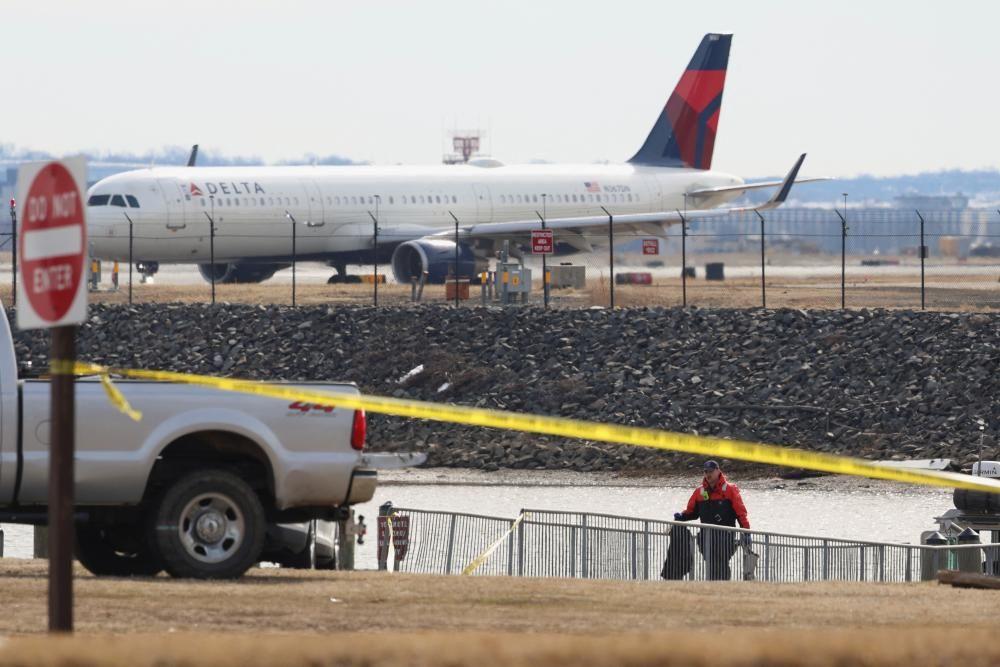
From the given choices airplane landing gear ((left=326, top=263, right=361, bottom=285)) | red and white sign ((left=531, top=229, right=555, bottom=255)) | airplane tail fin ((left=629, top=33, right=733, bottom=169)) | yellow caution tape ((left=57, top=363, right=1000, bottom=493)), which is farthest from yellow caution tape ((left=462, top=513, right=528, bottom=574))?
airplane tail fin ((left=629, top=33, right=733, bottom=169))

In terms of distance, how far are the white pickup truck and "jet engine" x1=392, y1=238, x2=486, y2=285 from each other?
3460cm

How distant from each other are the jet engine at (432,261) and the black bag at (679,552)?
30384 mm

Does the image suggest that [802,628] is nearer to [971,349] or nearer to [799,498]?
[799,498]

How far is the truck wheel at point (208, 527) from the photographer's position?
41.4ft

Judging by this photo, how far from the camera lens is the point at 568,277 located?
1976 inches

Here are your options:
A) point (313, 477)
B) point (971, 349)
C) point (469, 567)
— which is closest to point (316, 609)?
point (313, 477)

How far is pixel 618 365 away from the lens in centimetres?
3900

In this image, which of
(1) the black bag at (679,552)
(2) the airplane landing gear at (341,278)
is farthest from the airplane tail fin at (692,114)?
(1) the black bag at (679,552)

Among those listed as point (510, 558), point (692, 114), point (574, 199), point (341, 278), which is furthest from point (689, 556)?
point (692, 114)

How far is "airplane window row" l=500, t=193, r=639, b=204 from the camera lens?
5497 cm

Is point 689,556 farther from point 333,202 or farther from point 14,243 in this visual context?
point 333,202

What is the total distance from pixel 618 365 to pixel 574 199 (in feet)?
58.1

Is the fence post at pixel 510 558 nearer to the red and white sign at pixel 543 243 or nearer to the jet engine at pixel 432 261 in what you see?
the red and white sign at pixel 543 243

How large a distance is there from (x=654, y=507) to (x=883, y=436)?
689 cm
